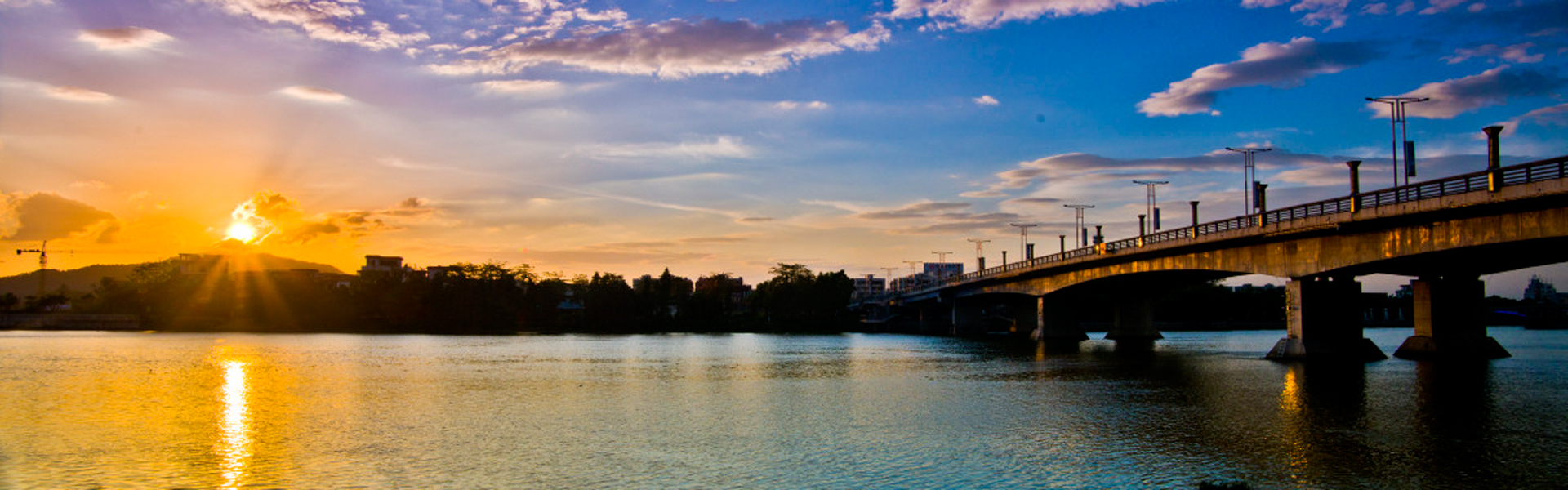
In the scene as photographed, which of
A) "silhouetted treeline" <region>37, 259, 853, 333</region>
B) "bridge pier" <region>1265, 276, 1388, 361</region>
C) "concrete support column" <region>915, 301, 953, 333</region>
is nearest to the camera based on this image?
"bridge pier" <region>1265, 276, 1388, 361</region>

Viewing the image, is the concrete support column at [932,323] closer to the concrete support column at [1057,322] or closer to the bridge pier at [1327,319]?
the concrete support column at [1057,322]

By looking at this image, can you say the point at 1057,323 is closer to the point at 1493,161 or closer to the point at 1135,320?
the point at 1135,320

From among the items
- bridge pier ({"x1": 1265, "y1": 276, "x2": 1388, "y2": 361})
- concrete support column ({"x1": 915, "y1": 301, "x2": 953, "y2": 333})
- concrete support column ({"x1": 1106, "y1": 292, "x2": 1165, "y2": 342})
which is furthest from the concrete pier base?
concrete support column ({"x1": 915, "y1": 301, "x2": 953, "y2": 333})

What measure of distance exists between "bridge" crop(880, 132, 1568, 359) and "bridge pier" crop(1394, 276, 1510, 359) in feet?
0.26

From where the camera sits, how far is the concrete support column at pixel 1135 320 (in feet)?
403

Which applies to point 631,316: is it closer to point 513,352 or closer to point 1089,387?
point 513,352

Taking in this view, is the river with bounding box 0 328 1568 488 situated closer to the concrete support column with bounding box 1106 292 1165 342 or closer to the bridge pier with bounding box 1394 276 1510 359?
the bridge pier with bounding box 1394 276 1510 359

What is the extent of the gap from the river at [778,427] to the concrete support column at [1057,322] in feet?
199

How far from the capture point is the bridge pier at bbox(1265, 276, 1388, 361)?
64.2 meters

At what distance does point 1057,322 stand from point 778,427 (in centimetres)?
9852

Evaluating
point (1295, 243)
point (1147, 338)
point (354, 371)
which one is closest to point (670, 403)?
point (354, 371)

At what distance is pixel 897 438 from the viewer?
29.5m

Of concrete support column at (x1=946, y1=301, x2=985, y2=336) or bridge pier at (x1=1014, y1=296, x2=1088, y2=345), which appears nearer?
bridge pier at (x1=1014, y1=296, x2=1088, y2=345)

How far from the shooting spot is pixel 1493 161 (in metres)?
48.1
